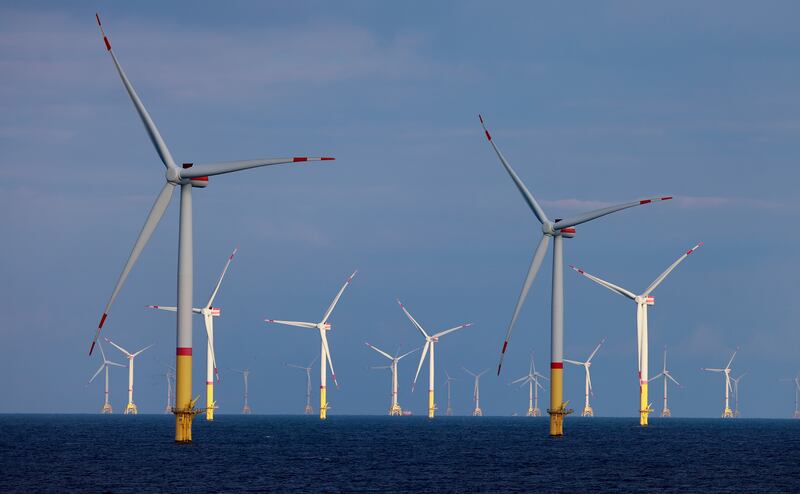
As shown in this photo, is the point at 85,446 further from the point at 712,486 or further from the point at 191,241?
the point at 712,486

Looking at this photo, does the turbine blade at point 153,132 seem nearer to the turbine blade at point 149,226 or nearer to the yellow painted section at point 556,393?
the turbine blade at point 149,226

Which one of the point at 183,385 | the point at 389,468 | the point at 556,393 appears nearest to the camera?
the point at 183,385

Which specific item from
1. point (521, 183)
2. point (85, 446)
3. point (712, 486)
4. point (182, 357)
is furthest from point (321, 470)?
point (85, 446)

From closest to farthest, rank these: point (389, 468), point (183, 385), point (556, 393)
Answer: point (183, 385), point (389, 468), point (556, 393)

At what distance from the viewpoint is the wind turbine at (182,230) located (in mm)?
109812

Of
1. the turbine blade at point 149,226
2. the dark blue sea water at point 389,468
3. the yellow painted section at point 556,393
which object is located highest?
the turbine blade at point 149,226

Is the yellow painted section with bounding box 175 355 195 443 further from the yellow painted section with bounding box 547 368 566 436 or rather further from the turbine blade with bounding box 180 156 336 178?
the yellow painted section with bounding box 547 368 566 436

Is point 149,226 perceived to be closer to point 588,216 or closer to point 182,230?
point 182,230

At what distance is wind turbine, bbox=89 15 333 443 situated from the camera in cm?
10981

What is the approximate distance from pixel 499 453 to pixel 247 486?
61224mm

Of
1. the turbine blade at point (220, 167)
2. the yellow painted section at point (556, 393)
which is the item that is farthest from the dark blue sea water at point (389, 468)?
the turbine blade at point (220, 167)

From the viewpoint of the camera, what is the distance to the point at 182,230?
4444 inches

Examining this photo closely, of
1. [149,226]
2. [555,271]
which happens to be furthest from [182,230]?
[555,271]

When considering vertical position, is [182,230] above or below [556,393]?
above
